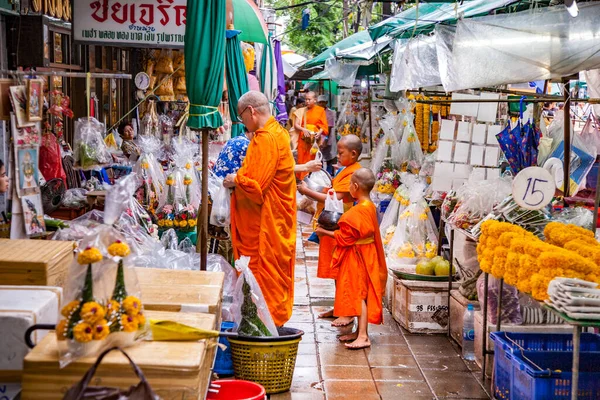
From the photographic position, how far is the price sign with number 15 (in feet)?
18.9

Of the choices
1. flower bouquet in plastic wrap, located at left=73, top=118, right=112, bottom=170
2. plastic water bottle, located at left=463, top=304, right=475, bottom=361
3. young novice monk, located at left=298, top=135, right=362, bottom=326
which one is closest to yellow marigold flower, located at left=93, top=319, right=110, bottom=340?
plastic water bottle, located at left=463, top=304, right=475, bottom=361

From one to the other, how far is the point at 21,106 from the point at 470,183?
14.9 ft

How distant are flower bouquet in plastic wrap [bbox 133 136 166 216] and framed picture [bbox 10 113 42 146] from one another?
2883 mm

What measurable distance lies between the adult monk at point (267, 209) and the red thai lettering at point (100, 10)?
147 centimetres

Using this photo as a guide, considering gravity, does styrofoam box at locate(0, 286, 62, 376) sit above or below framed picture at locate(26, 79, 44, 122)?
below

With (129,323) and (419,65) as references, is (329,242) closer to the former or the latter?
(419,65)

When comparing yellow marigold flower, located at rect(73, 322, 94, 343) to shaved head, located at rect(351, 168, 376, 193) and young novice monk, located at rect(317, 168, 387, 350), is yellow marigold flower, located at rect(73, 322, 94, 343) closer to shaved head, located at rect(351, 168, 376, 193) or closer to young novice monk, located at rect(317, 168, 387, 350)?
young novice monk, located at rect(317, 168, 387, 350)

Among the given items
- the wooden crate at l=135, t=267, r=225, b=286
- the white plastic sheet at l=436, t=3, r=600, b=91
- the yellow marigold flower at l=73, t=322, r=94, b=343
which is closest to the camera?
the yellow marigold flower at l=73, t=322, r=94, b=343

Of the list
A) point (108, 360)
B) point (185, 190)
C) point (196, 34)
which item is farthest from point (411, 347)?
point (108, 360)

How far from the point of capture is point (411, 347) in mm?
7668

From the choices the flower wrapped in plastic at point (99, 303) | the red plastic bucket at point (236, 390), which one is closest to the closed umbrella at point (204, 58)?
the red plastic bucket at point (236, 390)

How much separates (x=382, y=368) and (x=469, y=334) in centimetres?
95

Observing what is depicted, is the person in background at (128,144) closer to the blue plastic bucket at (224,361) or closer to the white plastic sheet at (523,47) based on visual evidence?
the blue plastic bucket at (224,361)

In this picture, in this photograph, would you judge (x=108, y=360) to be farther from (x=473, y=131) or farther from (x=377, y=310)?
(x=473, y=131)
